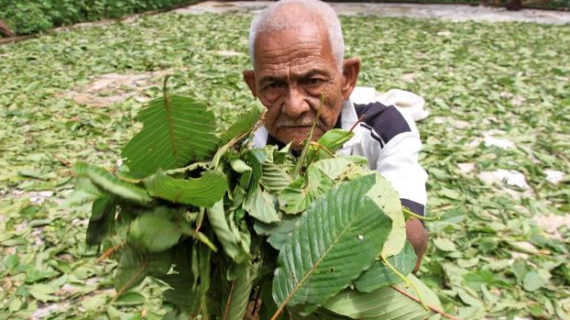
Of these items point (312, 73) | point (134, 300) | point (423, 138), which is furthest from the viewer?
point (423, 138)

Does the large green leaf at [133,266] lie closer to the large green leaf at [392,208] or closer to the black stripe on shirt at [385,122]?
the large green leaf at [392,208]

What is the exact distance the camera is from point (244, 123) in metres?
0.86

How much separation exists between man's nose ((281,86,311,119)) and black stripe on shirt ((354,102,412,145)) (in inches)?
10.8

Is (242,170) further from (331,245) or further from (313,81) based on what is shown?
(313,81)

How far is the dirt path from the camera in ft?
31.5

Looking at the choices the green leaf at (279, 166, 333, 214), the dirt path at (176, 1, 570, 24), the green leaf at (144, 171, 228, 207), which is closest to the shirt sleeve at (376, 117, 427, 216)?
the green leaf at (279, 166, 333, 214)

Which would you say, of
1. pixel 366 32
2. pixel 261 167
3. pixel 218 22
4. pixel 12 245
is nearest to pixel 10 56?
pixel 218 22

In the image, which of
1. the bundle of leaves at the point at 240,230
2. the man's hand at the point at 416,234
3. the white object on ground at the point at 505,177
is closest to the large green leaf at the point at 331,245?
the bundle of leaves at the point at 240,230

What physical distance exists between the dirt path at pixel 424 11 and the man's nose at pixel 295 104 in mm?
8583

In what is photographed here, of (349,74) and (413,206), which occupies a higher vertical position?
(349,74)

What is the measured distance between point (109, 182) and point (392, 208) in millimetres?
498

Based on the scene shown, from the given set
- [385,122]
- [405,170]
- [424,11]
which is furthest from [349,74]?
[424,11]

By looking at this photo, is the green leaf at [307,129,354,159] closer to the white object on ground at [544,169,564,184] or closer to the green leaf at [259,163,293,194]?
the green leaf at [259,163,293,194]

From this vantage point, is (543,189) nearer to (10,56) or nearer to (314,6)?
(314,6)
